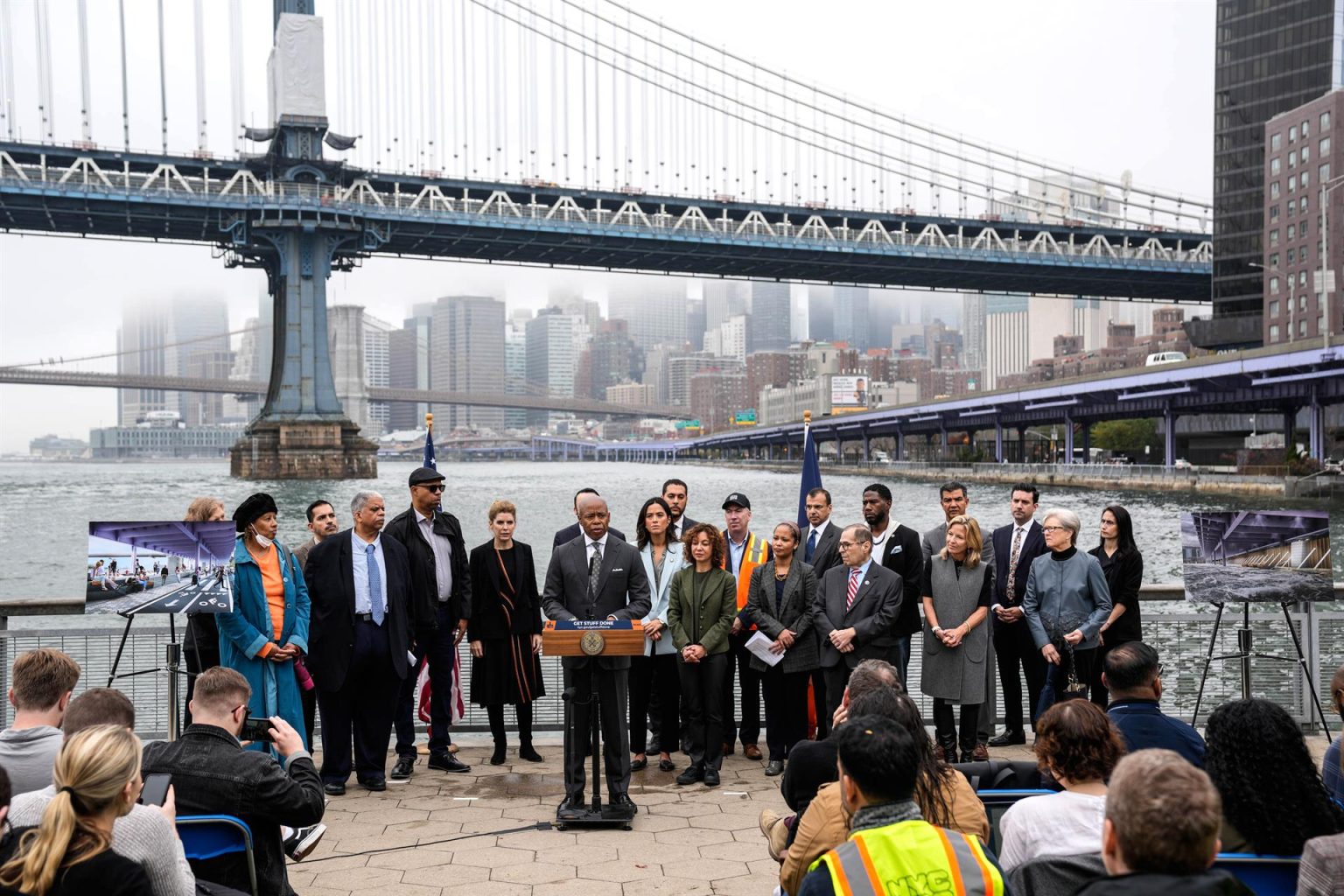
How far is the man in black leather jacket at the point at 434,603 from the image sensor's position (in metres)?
7.12

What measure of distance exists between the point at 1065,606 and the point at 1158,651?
4.80 feet

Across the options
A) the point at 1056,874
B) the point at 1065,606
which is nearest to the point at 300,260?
the point at 1065,606

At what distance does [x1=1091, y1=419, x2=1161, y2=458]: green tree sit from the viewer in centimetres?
9650

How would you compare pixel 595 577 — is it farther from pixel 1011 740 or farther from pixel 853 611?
pixel 1011 740

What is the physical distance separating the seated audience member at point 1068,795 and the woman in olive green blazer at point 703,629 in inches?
136

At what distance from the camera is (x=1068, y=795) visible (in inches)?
135

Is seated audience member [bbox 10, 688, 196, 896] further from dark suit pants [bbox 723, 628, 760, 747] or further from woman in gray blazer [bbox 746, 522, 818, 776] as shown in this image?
dark suit pants [bbox 723, 628, 760, 747]

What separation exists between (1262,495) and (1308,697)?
41.7 metres

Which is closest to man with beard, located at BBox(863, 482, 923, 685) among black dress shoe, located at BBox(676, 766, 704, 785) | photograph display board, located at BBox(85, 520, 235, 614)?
black dress shoe, located at BBox(676, 766, 704, 785)

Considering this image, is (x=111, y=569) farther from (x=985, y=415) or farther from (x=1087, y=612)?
(x=985, y=415)

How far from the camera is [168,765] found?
384 centimetres

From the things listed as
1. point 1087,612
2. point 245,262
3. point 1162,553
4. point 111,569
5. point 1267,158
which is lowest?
point 1162,553

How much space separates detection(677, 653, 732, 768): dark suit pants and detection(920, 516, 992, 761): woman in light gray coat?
1268 millimetres

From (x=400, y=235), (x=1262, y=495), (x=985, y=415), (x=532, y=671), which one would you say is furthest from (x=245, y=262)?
(x=532, y=671)
